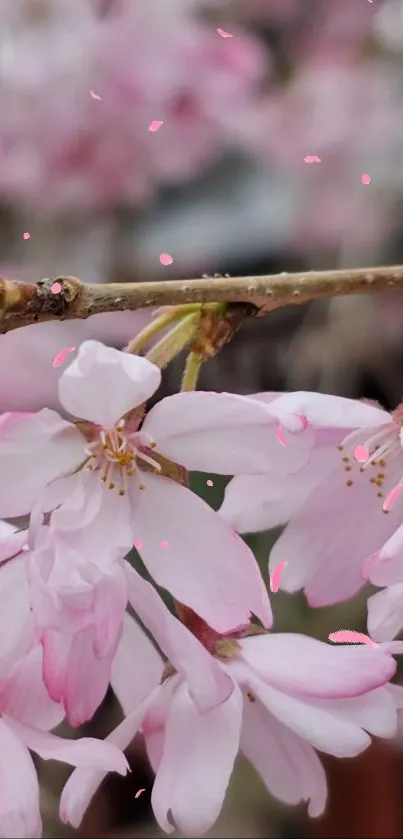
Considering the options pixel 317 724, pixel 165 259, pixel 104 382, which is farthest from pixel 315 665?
pixel 165 259

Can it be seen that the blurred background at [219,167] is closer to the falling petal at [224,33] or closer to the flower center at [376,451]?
the falling petal at [224,33]

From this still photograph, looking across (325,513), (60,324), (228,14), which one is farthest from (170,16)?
(325,513)

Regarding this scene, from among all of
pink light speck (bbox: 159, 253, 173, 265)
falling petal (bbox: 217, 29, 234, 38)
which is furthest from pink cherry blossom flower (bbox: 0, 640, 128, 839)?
falling petal (bbox: 217, 29, 234, 38)

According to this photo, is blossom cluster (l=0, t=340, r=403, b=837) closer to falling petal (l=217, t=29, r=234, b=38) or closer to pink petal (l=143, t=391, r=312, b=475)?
pink petal (l=143, t=391, r=312, b=475)

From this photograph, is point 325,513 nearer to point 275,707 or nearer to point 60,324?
point 275,707

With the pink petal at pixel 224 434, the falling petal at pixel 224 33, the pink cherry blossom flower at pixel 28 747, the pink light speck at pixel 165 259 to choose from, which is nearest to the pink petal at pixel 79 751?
the pink cherry blossom flower at pixel 28 747
